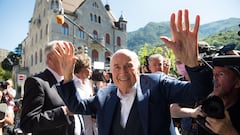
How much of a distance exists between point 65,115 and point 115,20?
161 ft

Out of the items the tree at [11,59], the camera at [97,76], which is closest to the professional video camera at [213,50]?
the camera at [97,76]

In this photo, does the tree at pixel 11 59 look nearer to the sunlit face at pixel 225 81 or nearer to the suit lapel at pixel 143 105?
the suit lapel at pixel 143 105

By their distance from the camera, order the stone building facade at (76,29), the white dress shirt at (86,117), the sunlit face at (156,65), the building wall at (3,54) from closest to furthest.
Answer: the white dress shirt at (86,117) < the sunlit face at (156,65) < the stone building facade at (76,29) < the building wall at (3,54)

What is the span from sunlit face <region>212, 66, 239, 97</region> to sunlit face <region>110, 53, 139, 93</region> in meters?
0.76

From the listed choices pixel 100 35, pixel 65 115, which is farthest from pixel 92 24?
pixel 65 115

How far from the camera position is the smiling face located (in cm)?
251

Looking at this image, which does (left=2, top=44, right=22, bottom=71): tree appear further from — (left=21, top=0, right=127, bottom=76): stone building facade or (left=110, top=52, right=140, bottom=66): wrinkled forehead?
(left=110, top=52, right=140, bottom=66): wrinkled forehead

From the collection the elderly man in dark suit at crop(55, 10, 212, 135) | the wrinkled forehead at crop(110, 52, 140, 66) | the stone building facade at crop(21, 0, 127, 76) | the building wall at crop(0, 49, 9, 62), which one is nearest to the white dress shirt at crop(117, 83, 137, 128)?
the elderly man in dark suit at crop(55, 10, 212, 135)

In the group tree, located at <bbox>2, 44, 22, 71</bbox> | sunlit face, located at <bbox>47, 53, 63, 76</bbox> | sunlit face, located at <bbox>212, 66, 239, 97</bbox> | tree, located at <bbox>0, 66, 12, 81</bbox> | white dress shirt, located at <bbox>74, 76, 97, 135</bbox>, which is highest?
tree, located at <bbox>2, 44, 22, 71</bbox>

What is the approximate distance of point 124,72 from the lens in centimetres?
250

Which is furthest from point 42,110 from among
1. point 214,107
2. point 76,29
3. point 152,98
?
point 76,29

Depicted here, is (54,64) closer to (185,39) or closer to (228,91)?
(185,39)

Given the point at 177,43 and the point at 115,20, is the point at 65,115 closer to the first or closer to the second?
the point at 177,43

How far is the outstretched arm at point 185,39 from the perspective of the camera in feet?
6.02
